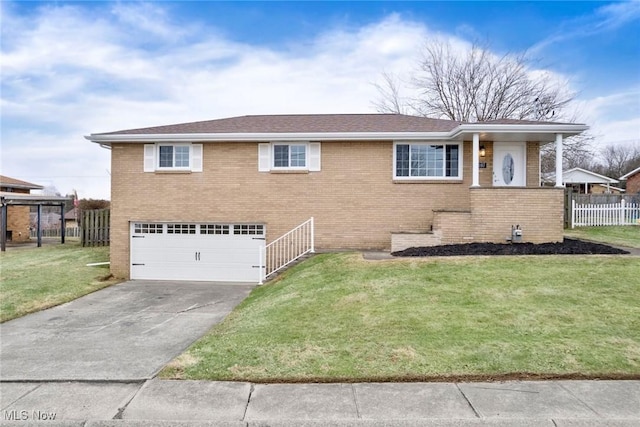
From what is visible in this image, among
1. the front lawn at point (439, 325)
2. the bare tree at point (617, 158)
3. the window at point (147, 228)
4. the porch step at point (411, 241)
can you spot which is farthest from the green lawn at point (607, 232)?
the bare tree at point (617, 158)

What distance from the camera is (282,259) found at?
11984 mm

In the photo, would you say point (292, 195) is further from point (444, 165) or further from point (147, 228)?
point (147, 228)

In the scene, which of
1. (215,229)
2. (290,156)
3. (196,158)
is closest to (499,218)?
(290,156)

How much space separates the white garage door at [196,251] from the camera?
12109 mm

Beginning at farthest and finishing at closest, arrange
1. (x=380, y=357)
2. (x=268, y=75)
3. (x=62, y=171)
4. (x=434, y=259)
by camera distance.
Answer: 1. (x=62, y=171)
2. (x=268, y=75)
3. (x=434, y=259)
4. (x=380, y=357)

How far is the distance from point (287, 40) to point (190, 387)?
17883mm

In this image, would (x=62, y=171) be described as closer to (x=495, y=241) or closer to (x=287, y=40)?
(x=287, y=40)

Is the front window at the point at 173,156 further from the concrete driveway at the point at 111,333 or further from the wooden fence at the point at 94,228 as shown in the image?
the wooden fence at the point at 94,228

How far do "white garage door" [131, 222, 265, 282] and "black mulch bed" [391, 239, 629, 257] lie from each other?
4.77m

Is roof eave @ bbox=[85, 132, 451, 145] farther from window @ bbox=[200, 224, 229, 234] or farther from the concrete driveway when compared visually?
the concrete driveway

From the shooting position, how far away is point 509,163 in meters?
11.7

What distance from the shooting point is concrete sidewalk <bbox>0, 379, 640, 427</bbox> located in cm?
341

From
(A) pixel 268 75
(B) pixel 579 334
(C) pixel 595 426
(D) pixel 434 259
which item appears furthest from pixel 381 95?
(C) pixel 595 426
